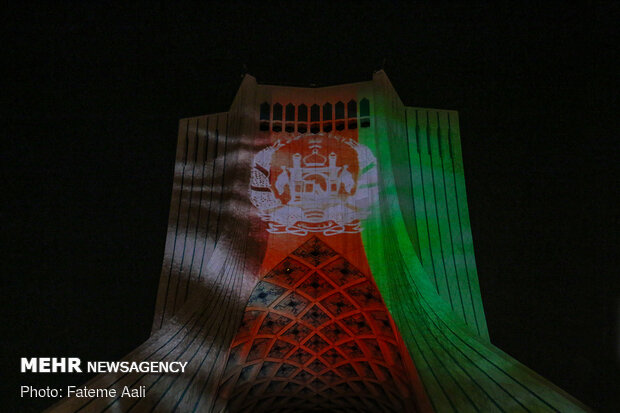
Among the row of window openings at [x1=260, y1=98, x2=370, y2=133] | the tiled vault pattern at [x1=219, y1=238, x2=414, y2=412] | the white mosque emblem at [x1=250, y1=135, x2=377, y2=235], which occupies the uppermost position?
the row of window openings at [x1=260, y1=98, x2=370, y2=133]

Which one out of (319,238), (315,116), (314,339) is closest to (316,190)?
(319,238)

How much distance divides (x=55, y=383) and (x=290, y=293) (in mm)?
3766

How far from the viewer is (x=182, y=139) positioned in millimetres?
10109

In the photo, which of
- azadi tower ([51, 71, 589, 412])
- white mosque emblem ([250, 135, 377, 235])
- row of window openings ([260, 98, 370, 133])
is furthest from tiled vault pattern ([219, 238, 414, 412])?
row of window openings ([260, 98, 370, 133])

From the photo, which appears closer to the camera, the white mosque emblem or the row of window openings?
the white mosque emblem

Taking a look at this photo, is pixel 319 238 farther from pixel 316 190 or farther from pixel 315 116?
pixel 315 116

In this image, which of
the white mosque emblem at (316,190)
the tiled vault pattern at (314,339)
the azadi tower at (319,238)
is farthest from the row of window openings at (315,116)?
the tiled vault pattern at (314,339)

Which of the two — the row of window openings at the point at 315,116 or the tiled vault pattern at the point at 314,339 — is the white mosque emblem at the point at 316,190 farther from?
the tiled vault pattern at the point at 314,339

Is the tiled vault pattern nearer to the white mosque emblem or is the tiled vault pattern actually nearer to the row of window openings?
the white mosque emblem

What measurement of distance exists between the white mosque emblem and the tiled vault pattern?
46cm

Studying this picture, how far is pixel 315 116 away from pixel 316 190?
141 centimetres

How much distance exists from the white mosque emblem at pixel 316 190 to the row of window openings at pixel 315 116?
0.30 metres

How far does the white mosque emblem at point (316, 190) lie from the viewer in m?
8.70

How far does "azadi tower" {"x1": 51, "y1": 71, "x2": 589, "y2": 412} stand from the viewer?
8.15 meters
